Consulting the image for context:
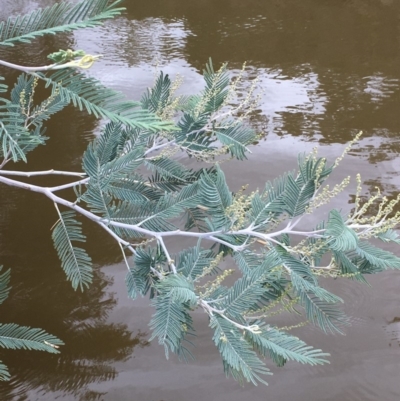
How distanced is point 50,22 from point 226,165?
42.6 inches

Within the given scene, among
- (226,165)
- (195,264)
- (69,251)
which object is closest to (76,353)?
(69,251)

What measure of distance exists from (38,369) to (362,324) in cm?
84

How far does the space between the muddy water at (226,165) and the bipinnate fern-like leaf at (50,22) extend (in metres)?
0.45

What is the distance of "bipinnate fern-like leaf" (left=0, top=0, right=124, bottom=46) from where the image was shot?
37 cm

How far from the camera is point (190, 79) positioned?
1.74 metres

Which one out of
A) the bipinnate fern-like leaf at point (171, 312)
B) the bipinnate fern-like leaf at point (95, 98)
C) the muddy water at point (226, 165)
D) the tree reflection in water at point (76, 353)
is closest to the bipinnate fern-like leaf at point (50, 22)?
the bipinnate fern-like leaf at point (95, 98)

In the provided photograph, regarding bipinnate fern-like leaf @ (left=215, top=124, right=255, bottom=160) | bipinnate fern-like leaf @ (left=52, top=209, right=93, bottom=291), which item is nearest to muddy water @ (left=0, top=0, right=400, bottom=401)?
bipinnate fern-like leaf @ (left=215, top=124, right=255, bottom=160)

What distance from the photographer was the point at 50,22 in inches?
14.8

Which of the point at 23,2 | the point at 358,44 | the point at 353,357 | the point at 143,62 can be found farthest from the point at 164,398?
the point at 23,2

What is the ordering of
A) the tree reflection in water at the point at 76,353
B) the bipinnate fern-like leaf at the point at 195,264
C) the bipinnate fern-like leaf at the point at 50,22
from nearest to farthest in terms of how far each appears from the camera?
1. the bipinnate fern-like leaf at the point at 50,22
2. the bipinnate fern-like leaf at the point at 195,264
3. the tree reflection in water at the point at 76,353

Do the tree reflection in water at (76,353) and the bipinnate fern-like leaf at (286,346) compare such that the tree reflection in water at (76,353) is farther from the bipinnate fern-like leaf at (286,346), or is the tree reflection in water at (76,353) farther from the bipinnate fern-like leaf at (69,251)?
the bipinnate fern-like leaf at (286,346)

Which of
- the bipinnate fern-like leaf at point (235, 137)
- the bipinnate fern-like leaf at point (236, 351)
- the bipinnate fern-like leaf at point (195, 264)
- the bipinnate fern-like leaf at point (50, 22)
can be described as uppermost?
the bipinnate fern-like leaf at point (50, 22)

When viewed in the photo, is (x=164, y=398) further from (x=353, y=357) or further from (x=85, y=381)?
(x=353, y=357)

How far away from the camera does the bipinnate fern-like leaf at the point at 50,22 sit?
0.37 metres
